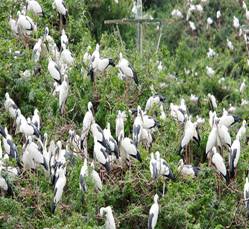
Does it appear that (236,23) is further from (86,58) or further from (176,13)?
(86,58)

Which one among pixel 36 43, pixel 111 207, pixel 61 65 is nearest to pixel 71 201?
pixel 111 207

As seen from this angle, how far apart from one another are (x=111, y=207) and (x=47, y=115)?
6.16 ft

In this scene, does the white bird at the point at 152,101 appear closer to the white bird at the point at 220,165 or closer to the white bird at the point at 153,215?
the white bird at the point at 220,165

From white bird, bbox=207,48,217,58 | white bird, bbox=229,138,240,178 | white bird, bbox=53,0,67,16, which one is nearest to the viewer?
white bird, bbox=229,138,240,178

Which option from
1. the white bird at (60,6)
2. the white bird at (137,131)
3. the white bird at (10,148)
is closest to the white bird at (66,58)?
the white bird at (60,6)

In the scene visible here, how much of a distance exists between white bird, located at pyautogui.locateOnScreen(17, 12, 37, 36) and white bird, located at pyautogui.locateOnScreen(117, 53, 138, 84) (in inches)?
54.9

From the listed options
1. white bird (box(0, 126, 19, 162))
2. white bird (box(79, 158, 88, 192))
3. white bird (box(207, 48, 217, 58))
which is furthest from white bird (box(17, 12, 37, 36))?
white bird (box(207, 48, 217, 58))

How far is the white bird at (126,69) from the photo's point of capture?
765 cm

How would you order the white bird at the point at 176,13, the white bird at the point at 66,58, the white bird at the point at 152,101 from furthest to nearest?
the white bird at the point at 176,13 → the white bird at the point at 66,58 → the white bird at the point at 152,101

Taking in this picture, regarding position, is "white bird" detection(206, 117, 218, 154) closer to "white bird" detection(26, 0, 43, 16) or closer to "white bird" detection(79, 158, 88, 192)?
"white bird" detection(79, 158, 88, 192)

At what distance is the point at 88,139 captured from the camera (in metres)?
6.95

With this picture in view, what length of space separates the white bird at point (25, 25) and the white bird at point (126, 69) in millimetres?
1395

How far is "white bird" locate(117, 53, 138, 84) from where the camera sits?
765 cm

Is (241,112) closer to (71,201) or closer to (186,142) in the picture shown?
(186,142)
